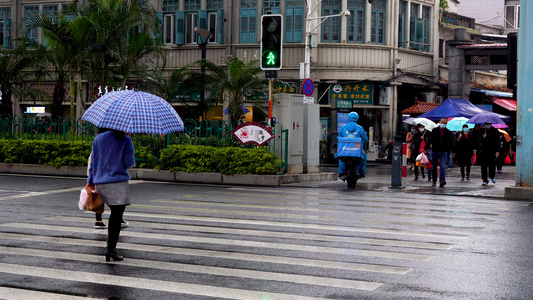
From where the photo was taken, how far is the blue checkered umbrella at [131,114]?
7.59m

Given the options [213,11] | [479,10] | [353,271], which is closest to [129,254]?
[353,271]

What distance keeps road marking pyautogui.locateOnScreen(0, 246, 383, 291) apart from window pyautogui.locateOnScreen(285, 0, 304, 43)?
28.8 m

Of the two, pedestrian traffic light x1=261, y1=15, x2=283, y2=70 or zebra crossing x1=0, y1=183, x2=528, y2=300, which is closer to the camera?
zebra crossing x1=0, y1=183, x2=528, y2=300

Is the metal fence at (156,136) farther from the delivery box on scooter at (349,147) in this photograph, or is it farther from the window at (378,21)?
the window at (378,21)

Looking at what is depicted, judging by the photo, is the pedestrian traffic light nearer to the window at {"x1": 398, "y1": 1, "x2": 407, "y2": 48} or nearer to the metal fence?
the metal fence

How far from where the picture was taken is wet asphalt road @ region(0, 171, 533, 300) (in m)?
6.58

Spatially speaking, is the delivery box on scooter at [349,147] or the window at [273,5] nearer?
the delivery box on scooter at [349,147]

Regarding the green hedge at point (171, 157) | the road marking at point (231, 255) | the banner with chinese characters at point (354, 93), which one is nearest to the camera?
the road marking at point (231, 255)

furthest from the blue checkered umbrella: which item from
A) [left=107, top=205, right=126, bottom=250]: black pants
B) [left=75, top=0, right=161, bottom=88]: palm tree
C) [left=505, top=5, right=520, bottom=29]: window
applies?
[left=505, top=5, right=520, bottom=29]: window

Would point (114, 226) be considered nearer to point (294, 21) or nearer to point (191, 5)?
point (294, 21)

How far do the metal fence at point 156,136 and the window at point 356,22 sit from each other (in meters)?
17.0

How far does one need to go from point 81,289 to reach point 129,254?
1792 mm

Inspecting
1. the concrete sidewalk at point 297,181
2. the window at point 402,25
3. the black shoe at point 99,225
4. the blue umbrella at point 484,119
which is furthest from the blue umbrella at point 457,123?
the black shoe at point 99,225

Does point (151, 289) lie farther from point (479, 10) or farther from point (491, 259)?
point (479, 10)
